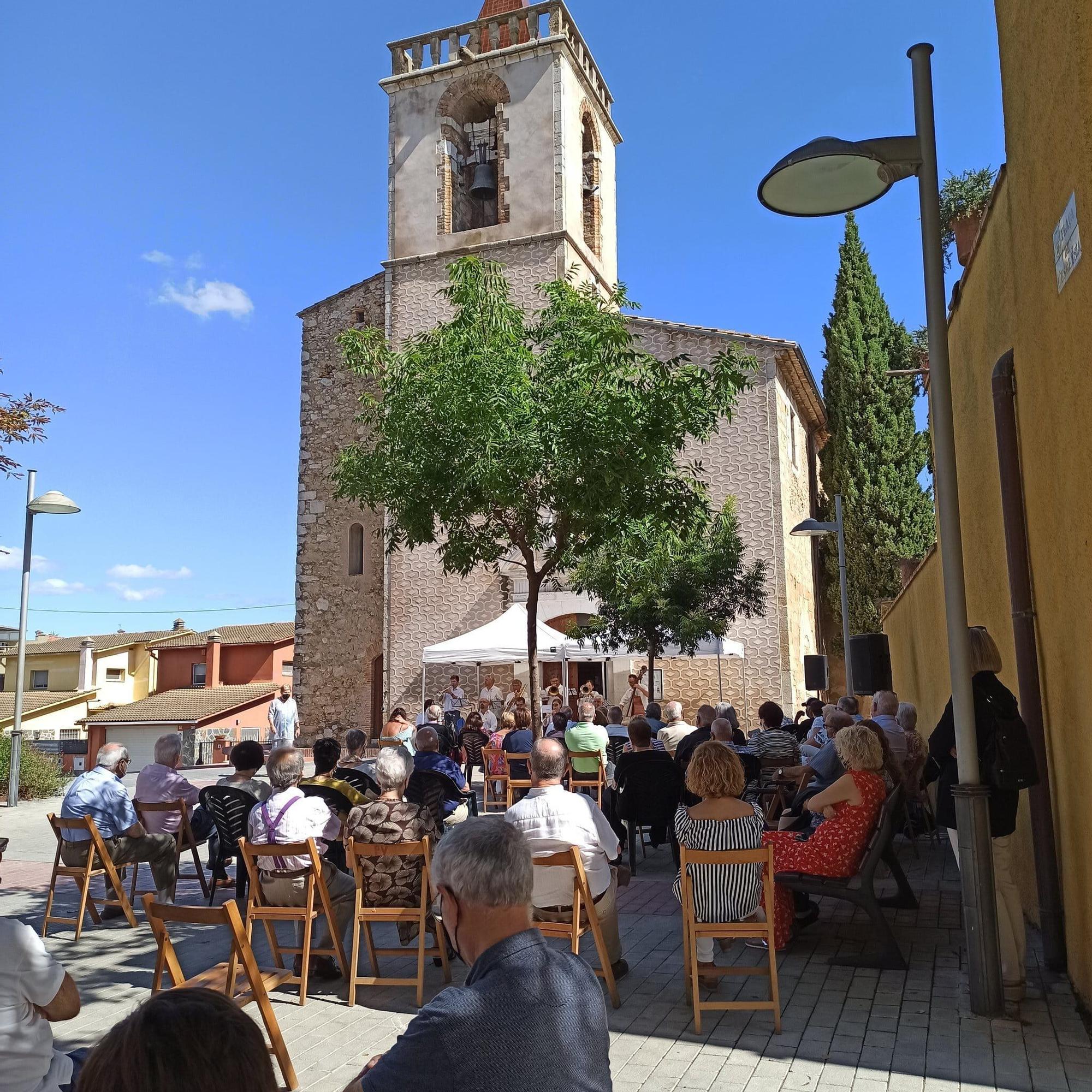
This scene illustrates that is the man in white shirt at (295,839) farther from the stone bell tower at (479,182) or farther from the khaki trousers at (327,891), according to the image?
the stone bell tower at (479,182)

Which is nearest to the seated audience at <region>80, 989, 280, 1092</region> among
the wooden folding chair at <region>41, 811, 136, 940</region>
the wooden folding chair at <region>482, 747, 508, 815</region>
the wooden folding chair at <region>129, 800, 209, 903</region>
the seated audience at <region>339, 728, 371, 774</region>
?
the wooden folding chair at <region>41, 811, 136, 940</region>

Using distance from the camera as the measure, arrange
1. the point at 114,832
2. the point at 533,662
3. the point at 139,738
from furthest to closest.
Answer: the point at 139,738 → the point at 533,662 → the point at 114,832

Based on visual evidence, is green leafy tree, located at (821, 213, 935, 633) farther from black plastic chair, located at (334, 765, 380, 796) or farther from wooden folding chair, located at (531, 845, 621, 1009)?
wooden folding chair, located at (531, 845, 621, 1009)

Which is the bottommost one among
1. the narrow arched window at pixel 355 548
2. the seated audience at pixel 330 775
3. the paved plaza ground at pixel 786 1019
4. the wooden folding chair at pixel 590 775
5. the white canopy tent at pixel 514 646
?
the paved plaza ground at pixel 786 1019

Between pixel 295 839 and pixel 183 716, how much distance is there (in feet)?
129

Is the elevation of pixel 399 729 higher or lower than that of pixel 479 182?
lower

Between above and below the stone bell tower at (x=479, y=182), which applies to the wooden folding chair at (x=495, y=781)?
below

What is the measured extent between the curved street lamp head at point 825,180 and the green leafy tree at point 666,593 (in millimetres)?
10953

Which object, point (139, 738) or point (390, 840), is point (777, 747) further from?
point (139, 738)

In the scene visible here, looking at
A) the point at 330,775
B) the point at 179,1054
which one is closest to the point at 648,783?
the point at 330,775

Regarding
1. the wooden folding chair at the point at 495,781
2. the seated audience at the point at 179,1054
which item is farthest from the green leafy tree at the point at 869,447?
the seated audience at the point at 179,1054

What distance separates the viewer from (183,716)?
41750 mm

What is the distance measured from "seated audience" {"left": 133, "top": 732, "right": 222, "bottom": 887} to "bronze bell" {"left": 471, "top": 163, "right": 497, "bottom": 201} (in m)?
18.9

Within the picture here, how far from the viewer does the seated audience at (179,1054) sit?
4.47ft
